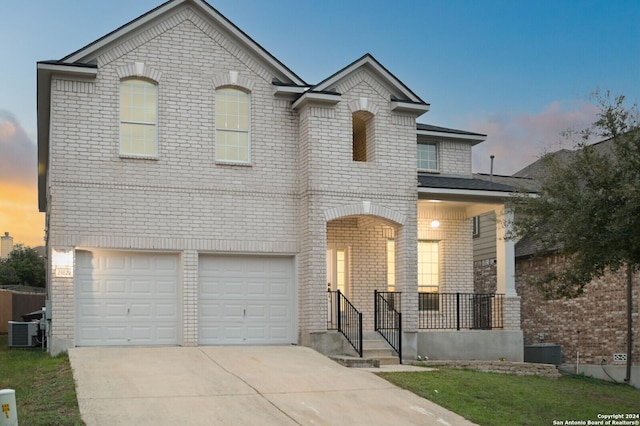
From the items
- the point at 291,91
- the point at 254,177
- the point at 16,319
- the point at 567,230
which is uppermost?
the point at 291,91

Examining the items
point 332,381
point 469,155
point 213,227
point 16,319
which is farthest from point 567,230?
point 16,319

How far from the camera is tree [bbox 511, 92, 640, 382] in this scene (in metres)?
13.2

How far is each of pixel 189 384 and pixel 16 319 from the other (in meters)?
20.7

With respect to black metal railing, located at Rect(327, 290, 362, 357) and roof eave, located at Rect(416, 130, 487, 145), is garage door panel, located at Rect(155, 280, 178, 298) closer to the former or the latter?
black metal railing, located at Rect(327, 290, 362, 357)

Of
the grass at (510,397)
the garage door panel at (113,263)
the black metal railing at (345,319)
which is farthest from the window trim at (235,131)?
the grass at (510,397)

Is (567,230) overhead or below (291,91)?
below

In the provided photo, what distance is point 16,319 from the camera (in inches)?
1273

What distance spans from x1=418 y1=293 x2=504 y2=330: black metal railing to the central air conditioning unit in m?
10.1

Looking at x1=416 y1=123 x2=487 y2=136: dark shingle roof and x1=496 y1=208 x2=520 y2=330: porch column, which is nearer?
x1=496 y1=208 x2=520 y2=330: porch column

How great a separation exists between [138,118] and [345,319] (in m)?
6.91

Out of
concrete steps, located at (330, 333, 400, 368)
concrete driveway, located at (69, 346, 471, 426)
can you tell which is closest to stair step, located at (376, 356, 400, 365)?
concrete steps, located at (330, 333, 400, 368)

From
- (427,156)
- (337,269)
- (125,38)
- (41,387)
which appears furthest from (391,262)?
(41,387)

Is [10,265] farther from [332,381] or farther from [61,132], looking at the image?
[332,381]

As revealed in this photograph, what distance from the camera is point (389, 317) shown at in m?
20.7
